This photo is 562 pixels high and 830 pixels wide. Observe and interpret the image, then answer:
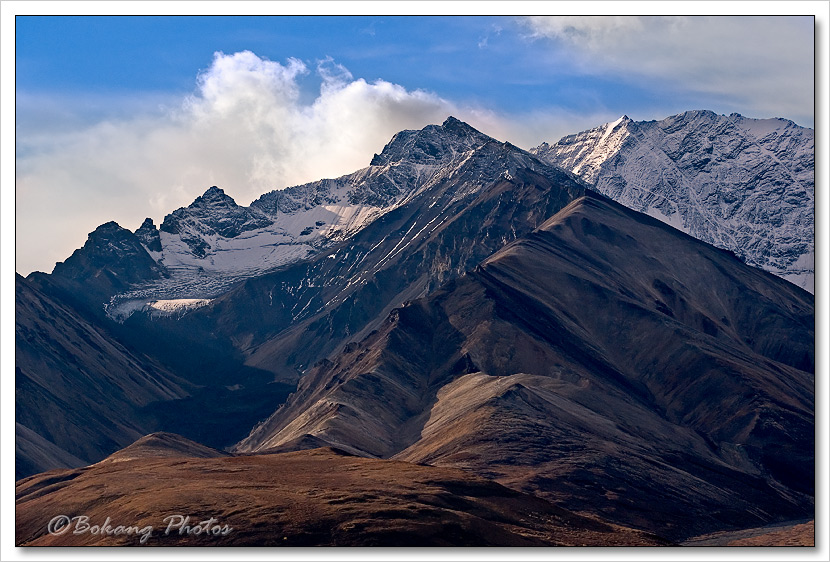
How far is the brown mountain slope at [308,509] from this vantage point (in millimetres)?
133125

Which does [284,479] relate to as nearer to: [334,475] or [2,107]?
[334,475]

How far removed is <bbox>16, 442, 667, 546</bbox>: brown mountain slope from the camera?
13312 centimetres

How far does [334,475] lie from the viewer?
575 ft

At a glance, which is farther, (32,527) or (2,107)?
(32,527)

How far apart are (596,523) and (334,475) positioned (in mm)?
33385

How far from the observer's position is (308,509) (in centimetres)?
14212

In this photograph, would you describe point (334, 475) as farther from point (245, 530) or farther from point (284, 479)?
point (245, 530)

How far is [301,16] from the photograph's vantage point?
110875 mm
